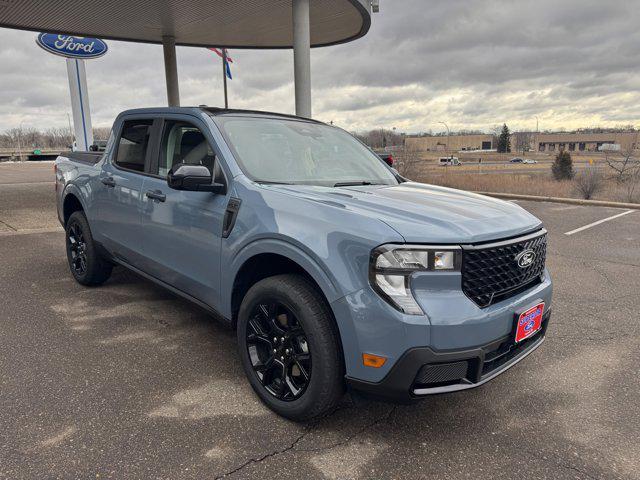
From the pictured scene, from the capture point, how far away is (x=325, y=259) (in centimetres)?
236

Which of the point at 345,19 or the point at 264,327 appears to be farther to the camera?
the point at 345,19

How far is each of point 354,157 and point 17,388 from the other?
9.51 feet

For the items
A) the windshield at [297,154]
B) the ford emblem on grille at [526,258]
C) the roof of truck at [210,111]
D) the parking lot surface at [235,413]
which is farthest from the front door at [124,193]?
the ford emblem on grille at [526,258]

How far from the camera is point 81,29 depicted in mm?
14078

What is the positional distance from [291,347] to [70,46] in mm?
21780

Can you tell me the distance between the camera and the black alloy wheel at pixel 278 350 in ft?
8.51

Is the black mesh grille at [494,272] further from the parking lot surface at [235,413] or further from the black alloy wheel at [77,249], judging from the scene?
the black alloy wheel at [77,249]

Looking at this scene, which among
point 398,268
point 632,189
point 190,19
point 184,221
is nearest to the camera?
point 398,268

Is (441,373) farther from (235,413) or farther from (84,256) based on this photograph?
(84,256)

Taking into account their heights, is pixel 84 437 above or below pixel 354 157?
below

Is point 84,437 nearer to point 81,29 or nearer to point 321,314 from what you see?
point 321,314

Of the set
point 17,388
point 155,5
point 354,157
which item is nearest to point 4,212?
point 155,5

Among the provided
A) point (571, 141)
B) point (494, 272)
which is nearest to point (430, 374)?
point (494, 272)

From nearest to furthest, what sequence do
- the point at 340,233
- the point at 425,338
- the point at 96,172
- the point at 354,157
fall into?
1. the point at 425,338
2. the point at 340,233
3. the point at 354,157
4. the point at 96,172
